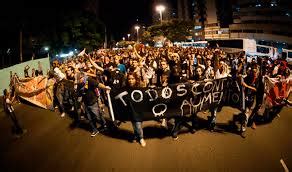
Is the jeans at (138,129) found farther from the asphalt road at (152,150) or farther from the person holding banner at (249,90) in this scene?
the person holding banner at (249,90)

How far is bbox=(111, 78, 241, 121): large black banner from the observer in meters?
7.56

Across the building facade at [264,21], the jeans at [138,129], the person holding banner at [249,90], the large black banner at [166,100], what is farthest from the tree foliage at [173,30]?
the jeans at [138,129]

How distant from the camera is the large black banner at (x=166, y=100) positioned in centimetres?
756

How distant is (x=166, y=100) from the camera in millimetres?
7746

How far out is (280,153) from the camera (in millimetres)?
6695

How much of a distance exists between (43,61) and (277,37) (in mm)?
63450

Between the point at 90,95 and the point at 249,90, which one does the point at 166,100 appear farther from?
the point at 249,90

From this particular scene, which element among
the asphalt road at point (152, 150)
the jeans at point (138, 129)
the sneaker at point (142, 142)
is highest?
the jeans at point (138, 129)

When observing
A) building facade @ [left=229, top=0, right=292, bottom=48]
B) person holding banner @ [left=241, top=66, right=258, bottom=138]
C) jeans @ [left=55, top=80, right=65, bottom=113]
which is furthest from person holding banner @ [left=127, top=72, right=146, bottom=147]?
building facade @ [left=229, top=0, right=292, bottom=48]

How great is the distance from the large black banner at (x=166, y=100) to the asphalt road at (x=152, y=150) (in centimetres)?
75

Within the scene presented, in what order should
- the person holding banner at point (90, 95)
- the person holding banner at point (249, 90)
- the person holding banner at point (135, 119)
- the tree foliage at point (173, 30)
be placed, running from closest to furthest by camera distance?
the person holding banner at point (135, 119) → the person holding banner at point (249, 90) → the person holding banner at point (90, 95) → the tree foliage at point (173, 30)

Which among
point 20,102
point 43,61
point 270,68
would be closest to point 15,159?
point 20,102

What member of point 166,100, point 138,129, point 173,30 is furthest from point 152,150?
point 173,30

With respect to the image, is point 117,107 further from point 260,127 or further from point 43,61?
point 43,61
